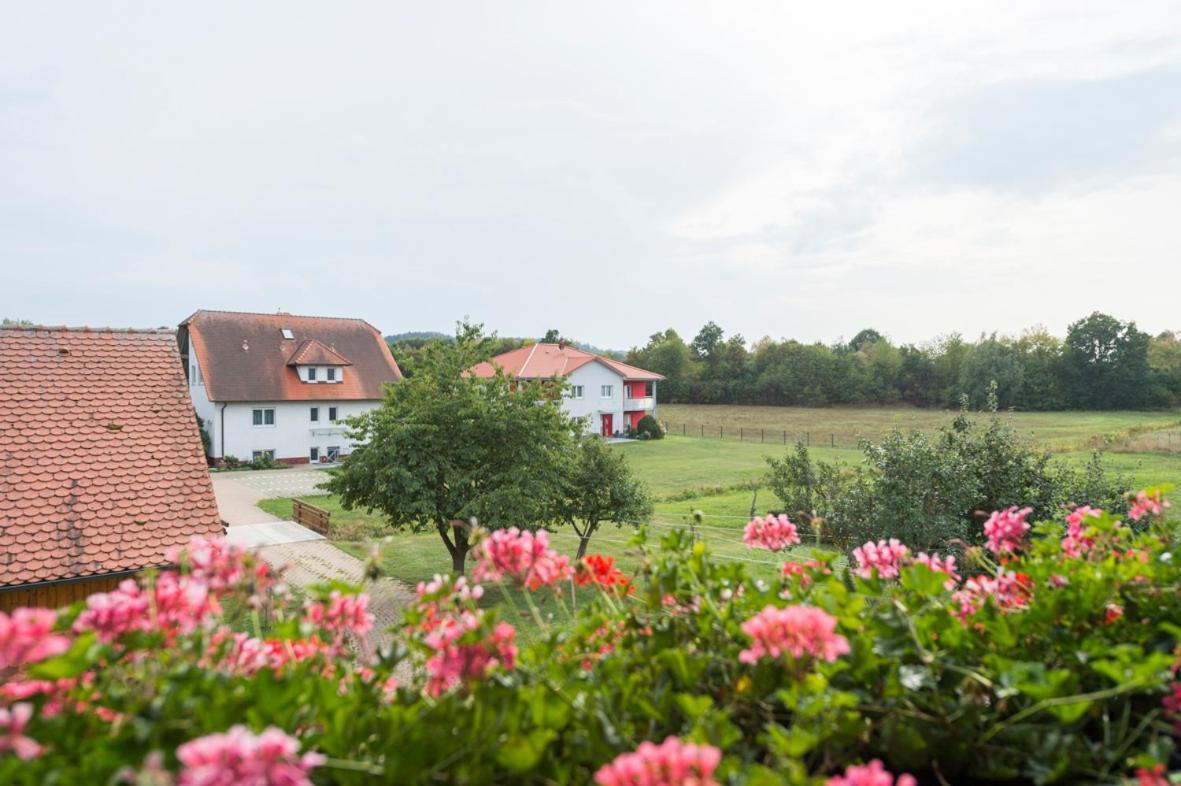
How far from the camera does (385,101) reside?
42.3 ft

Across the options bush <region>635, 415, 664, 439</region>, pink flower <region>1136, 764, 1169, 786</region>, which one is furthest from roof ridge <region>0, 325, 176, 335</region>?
bush <region>635, 415, 664, 439</region>

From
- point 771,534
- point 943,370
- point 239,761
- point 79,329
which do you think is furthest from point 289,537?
point 943,370

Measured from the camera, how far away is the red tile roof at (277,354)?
30828 millimetres

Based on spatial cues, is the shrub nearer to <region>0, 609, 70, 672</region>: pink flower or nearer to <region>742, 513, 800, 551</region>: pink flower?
<region>0, 609, 70, 672</region>: pink flower

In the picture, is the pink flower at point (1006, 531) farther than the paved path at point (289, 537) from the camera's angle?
No

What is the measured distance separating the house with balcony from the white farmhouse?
9.32m

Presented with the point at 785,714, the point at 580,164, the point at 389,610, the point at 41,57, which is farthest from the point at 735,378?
the point at 785,714

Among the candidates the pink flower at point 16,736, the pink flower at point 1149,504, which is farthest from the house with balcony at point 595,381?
→ the pink flower at point 16,736

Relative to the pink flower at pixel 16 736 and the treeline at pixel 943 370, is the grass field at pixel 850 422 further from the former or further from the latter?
the pink flower at pixel 16 736

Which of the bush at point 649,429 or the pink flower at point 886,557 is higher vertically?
the pink flower at point 886,557

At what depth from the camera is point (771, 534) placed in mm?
2473

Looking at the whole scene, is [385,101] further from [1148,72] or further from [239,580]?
[239,580]

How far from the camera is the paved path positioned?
12.7 metres

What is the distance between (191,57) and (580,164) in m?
8.40
